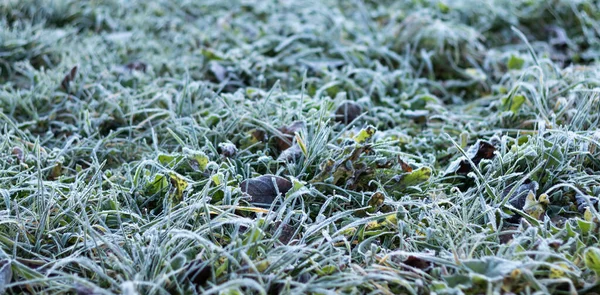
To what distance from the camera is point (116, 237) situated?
149 centimetres

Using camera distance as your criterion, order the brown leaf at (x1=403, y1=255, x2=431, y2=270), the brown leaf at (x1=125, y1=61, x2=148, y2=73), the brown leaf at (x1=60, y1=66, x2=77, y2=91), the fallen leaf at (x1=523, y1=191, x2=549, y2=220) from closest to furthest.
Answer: the brown leaf at (x1=403, y1=255, x2=431, y2=270) < the fallen leaf at (x1=523, y1=191, x2=549, y2=220) < the brown leaf at (x1=60, y1=66, x2=77, y2=91) < the brown leaf at (x1=125, y1=61, x2=148, y2=73)

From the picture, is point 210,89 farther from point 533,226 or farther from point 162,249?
point 533,226

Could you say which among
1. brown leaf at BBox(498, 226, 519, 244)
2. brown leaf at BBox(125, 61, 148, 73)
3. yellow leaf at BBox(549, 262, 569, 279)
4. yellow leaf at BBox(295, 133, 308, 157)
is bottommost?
brown leaf at BBox(125, 61, 148, 73)

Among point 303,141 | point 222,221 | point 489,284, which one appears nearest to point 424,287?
point 489,284

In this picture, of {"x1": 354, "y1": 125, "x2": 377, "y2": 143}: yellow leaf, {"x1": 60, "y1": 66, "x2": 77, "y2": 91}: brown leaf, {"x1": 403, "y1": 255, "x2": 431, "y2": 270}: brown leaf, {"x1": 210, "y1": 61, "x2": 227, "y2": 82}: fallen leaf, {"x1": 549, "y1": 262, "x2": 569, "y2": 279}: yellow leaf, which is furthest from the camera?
{"x1": 210, "y1": 61, "x2": 227, "y2": 82}: fallen leaf

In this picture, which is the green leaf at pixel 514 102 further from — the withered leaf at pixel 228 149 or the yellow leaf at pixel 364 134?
the withered leaf at pixel 228 149

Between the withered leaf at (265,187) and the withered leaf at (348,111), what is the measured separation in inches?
23.2

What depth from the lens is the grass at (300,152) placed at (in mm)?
1363

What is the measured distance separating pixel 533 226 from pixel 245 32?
6.56ft

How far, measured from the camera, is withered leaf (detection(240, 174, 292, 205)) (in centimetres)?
173

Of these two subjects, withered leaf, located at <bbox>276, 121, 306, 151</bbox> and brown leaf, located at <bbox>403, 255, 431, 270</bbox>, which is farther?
withered leaf, located at <bbox>276, 121, 306, 151</bbox>

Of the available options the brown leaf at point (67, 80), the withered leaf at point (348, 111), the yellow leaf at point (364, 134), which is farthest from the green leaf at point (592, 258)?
the brown leaf at point (67, 80)

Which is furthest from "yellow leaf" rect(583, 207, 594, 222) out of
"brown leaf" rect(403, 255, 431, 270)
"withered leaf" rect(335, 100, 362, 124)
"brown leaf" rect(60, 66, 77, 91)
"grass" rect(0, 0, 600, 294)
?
"brown leaf" rect(60, 66, 77, 91)

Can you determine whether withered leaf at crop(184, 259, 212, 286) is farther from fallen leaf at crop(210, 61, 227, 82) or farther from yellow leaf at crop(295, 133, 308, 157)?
fallen leaf at crop(210, 61, 227, 82)
